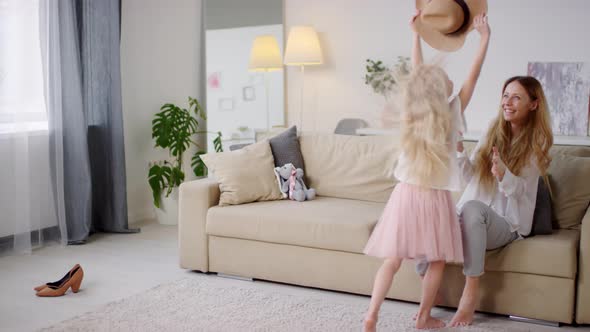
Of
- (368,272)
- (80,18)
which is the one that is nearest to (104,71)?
(80,18)

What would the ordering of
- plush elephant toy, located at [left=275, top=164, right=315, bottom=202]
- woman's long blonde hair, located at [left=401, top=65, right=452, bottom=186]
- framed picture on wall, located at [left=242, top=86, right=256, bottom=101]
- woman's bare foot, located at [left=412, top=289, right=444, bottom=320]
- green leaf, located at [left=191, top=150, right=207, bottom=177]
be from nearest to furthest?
1. woman's long blonde hair, located at [left=401, top=65, right=452, bottom=186]
2. woman's bare foot, located at [left=412, top=289, right=444, bottom=320]
3. plush elephant toy, located at [left=275, top=164, right=315, bottom=202]
4. green leaf, located at [left=191, top=150, right=207, bottom=177]
5. framed picture on wall, located at [left=242, top=86, right=256, bottom=101]

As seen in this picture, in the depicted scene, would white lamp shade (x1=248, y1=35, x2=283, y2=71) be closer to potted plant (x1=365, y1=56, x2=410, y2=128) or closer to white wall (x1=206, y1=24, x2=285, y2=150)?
white wall (x1=206, y1=24, x2=285, y2=150)

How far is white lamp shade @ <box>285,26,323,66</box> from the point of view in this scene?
5.22 m

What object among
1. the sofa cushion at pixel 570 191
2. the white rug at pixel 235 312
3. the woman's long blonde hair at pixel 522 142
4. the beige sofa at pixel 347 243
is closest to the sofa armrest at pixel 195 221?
the beige sofa at pixel 347 243

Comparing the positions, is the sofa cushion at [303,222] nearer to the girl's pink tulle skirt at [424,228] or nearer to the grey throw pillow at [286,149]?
the grey throw pillow at [286,149]

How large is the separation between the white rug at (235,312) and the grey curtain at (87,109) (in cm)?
138

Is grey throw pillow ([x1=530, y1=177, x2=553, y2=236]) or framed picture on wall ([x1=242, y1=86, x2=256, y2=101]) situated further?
framed picture on wall ([x1=242, y1=86, x2=256, y2=101])

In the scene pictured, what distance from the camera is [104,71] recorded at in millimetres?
4598

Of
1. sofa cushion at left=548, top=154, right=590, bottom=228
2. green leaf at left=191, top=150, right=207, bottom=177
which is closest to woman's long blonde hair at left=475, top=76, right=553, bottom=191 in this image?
sofa cushion at left=548, top=154, right=590, bottom=228

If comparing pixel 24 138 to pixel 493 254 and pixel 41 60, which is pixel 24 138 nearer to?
pixel 41 60

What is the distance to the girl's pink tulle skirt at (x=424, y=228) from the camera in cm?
269

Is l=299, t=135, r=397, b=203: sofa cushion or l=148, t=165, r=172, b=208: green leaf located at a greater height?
l=299, t=135, r=397, b=203: sofa cushion

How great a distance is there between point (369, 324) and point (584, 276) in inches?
37.4

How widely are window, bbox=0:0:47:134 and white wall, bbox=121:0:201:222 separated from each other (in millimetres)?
844
